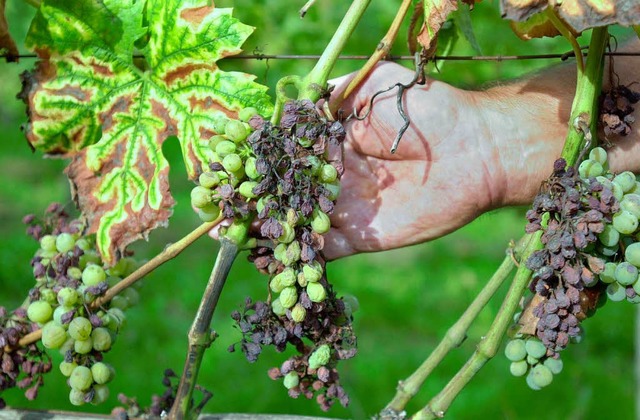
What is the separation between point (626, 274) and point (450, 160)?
1.78 feet

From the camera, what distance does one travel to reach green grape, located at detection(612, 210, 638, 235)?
1.23m

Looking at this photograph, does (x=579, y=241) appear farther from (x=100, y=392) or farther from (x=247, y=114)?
(x=100, y=392)

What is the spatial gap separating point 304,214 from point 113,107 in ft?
1.68

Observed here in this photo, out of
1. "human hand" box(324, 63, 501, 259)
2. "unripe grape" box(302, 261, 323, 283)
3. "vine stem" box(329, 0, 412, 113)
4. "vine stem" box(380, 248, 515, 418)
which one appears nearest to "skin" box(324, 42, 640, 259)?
"human hand" box(324, 63, 501, 259)

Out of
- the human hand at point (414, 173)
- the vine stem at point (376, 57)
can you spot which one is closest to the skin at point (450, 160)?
the human hand at point (414, 173)

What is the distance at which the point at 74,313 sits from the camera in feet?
4.71

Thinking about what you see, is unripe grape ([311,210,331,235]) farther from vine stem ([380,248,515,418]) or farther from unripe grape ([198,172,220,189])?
vine stem ([380,248,515,418])

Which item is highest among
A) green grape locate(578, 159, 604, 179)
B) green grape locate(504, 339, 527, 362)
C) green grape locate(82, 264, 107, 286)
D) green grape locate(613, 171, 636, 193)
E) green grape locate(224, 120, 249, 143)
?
green grape locate(224, 120, 249, 143)

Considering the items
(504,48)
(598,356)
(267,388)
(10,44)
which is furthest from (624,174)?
(598,356)

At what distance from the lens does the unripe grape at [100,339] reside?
4.73ft

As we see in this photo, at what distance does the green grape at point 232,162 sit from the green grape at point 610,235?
23.0 inches

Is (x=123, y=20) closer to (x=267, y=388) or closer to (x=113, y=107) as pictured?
(x=113, y=107)

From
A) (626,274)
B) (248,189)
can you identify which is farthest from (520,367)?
(248,189)

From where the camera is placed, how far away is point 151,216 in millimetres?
1439
